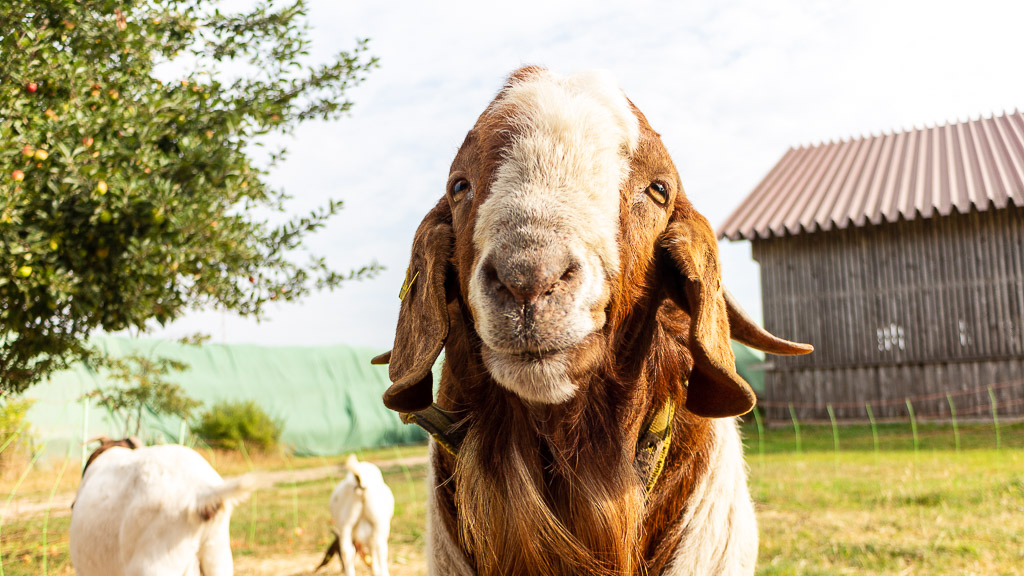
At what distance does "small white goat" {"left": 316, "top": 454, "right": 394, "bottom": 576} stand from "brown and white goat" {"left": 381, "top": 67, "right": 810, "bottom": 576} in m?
3.10

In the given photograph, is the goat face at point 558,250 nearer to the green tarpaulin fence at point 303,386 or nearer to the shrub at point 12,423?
the shrub at point 12,423

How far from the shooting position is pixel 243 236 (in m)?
5.23

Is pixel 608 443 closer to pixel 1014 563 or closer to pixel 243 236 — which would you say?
pixel 243 236

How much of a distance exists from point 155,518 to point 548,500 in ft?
7.56

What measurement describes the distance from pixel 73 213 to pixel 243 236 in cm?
112

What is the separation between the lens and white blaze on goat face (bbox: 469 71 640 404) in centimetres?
182

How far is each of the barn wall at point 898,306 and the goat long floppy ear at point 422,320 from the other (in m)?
14.8

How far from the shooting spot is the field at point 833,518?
5148mm

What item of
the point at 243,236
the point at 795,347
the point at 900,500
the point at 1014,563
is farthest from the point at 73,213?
the point at 900,500

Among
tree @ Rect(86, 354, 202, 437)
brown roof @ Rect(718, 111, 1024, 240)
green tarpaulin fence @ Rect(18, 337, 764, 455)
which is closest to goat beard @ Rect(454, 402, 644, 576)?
tree @ Rect(86, 354, 202, 437)

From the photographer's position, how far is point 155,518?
347cm

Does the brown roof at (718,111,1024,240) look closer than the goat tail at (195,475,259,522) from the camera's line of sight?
No

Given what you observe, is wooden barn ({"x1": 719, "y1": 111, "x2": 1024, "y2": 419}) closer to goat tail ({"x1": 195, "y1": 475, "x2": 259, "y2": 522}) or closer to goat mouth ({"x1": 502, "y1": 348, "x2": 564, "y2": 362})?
goat tail ({"x1": 195, "y1": 475, "x2": 259, "y2": 522})

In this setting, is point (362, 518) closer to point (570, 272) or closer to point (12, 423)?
point (570, 272)
